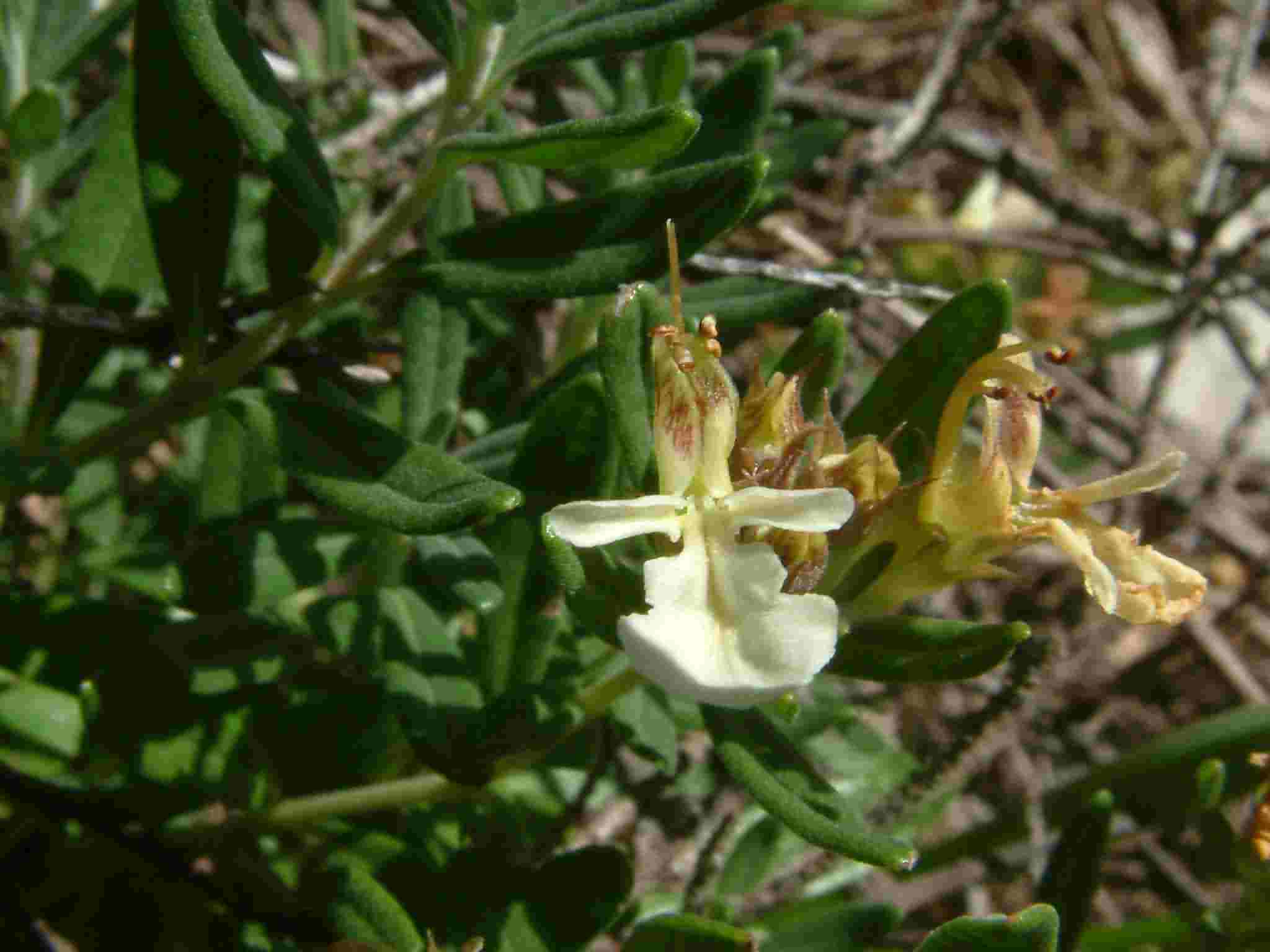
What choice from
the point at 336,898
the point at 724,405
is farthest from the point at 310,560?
the point at 724,405

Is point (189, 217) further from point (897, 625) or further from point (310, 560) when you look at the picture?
point (897, 625)

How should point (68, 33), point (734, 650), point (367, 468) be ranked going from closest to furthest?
point (734, 650)
point (367, 468)
point (68, 33)

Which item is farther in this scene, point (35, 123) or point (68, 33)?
point (68, 33)

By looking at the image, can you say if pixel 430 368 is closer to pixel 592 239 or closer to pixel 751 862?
pixel 592 239

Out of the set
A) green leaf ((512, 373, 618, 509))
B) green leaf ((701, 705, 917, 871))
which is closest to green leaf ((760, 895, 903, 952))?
green leaf ((701, 705, 917, 871))

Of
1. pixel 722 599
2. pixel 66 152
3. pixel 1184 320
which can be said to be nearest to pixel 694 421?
pixel 722 599

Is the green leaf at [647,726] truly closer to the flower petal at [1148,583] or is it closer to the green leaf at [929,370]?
the green leaf at [929,370]

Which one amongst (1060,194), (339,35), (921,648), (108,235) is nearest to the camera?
(921,648)
